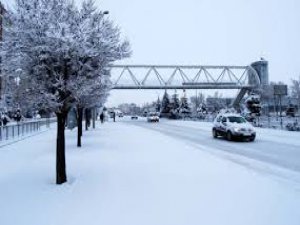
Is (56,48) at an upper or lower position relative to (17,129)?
upper

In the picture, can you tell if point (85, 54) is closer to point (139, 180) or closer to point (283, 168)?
point (139, 180)

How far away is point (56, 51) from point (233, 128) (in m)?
15.5

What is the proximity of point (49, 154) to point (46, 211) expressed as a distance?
8.90m

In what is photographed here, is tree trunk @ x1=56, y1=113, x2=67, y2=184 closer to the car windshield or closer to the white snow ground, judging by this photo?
the white snow ground

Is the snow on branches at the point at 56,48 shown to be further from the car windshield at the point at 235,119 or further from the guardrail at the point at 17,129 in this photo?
the car windshield at the point at 235,119

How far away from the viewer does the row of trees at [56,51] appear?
7.95 metres

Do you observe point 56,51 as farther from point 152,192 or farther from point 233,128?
point 233,128

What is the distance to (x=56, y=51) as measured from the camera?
7.90 meters

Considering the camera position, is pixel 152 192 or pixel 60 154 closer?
pixel 152 192

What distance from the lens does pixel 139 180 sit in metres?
9.14

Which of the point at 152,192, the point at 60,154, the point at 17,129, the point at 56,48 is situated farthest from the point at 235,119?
the point at 56,48

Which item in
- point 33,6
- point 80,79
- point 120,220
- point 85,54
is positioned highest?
point 33,6

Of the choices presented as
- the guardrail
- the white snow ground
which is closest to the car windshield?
the white snow ground

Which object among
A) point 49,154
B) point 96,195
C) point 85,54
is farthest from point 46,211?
point 49,154
